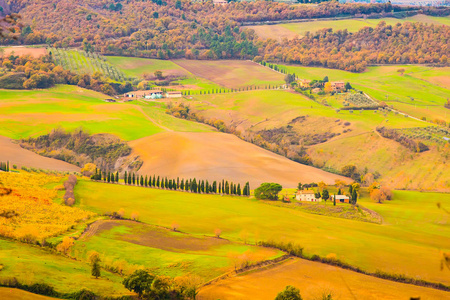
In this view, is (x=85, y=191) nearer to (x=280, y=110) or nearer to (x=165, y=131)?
(x=165, y=131)

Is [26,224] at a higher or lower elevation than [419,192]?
higher

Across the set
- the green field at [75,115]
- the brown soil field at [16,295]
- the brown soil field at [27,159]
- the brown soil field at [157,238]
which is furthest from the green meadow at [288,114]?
the brown soil field at [16,295]

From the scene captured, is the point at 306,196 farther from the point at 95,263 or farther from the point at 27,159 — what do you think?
the point at 27,159

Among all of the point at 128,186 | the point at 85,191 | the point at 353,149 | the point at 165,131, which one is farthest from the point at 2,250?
the point at 353,149

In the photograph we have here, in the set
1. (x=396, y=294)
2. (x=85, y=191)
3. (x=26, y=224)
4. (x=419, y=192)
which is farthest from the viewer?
(x=419, y=192)

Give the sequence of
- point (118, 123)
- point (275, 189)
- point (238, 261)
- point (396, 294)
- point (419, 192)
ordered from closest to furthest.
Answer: point (396, 294) < point (238, 261) < point (275, 189) < point (419, 192) < point (118, 123)

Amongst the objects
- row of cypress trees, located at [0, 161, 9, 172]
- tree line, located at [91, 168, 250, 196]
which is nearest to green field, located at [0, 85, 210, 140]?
row of cypress trees, located at [0, 161, 9, 172]

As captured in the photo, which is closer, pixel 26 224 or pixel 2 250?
pixel 2 250
